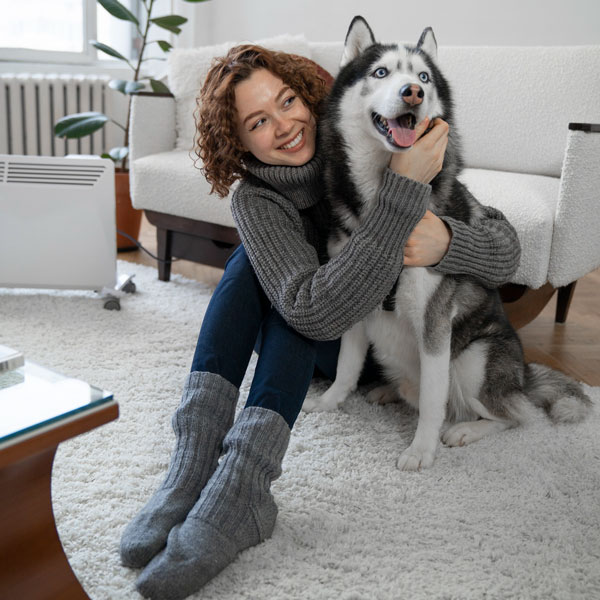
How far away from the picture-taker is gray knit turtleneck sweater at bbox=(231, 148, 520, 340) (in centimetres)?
111

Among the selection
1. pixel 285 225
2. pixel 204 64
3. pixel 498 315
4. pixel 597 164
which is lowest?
pixel 498 315

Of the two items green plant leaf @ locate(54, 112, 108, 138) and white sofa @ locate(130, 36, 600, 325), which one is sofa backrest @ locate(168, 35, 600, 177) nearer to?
white sofa @ locate(130, 36, 600, 325)

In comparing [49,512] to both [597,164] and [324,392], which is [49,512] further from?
[597,164]

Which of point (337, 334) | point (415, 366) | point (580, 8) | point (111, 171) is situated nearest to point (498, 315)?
point (415, 366)

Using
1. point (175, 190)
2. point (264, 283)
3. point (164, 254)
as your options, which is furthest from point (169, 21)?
point (264, 283)

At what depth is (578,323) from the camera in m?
2.30

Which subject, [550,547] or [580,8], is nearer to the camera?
[550,547]

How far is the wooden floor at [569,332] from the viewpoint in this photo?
192 cm

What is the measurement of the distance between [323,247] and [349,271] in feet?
0.90

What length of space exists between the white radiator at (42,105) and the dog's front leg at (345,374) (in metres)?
2.82

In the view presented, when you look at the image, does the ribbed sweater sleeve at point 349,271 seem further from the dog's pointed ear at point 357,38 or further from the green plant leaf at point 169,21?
the green plant leaf at point 169,21

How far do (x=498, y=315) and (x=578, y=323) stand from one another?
1068 millimetres

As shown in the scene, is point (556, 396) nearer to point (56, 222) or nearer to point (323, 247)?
point (323, 247)

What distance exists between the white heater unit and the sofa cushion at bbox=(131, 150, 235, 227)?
239 millimetres
